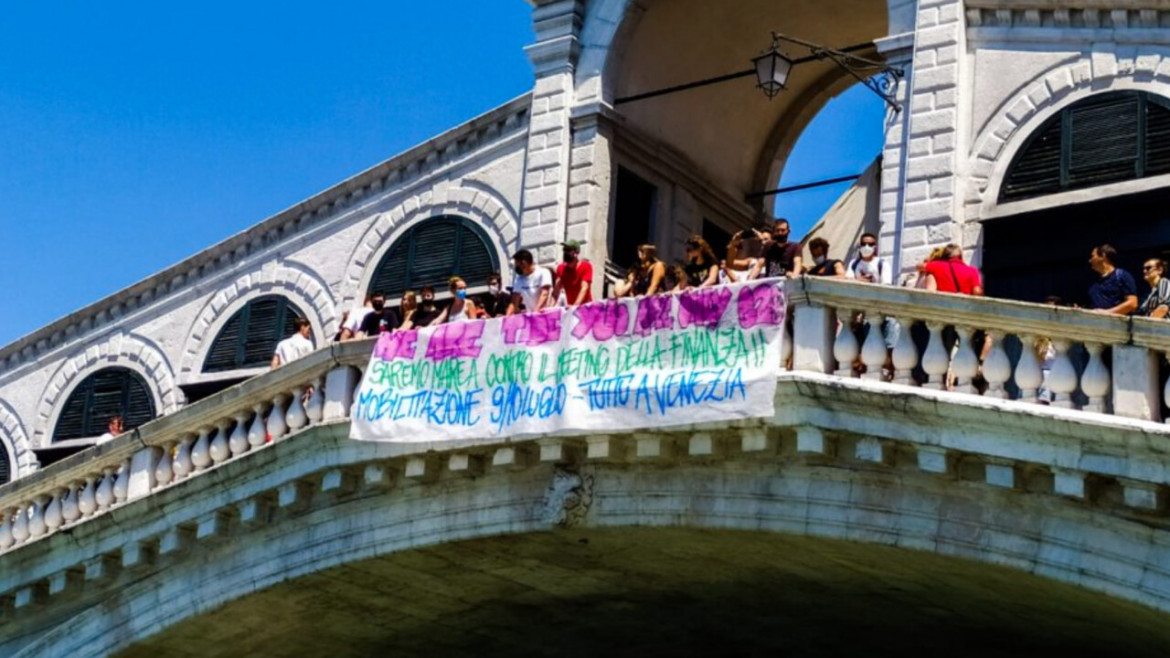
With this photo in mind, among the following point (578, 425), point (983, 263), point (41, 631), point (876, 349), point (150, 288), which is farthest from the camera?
point (150, 288)

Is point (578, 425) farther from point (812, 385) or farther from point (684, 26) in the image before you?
point (684, 26)

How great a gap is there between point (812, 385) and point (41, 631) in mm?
11498

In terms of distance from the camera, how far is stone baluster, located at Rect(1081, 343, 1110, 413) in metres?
20.1

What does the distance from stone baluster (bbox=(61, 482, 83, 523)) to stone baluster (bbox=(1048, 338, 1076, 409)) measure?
12553 mm

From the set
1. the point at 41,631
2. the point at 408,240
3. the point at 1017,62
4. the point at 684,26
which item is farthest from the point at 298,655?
the point at 1017,62

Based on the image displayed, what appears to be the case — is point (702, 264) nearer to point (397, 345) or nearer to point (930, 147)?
point (930, 147)

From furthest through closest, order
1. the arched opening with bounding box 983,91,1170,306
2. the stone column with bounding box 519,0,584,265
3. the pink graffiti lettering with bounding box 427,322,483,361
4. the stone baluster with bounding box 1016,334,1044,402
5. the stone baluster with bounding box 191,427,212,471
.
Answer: the stone column with bounding box 519,0,584,265
the stone baluster with bounding box 191,427,212,471
the pink graffiti lettering with bounding box 427,322,483,361
the arched opening with bounding box 983,91,1170,306
the stone baluster with bounding box 1016,334,1044,402

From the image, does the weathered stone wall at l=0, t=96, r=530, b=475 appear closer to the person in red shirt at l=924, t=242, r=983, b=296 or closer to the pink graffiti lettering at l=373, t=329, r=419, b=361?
the pink graffiti lettering at l=373, t=329, r=419, b=361

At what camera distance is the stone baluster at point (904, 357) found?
21344 millimetres

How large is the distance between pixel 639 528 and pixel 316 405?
163 inches

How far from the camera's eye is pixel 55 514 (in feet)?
91.7

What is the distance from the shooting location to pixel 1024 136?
2534 centimetres

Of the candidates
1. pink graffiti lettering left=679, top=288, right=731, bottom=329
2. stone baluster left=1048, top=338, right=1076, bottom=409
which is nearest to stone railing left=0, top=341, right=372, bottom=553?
pink graffiti lettering left=679, top=288, right=731, bottom=329

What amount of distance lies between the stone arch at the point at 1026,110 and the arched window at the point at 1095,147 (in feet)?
0.29
